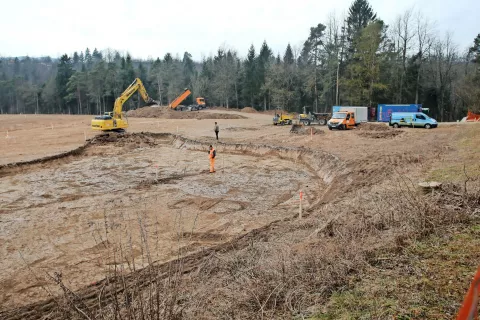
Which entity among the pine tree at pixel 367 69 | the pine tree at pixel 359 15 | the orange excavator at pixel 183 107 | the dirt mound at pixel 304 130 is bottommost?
the dirt mound at pixel 304 130

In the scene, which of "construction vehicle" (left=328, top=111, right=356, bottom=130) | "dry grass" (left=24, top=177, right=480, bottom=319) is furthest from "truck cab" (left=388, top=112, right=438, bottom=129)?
"dry grass" (left=24, top=177, right=480, bottom=319)

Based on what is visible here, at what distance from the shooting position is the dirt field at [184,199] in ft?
24.2

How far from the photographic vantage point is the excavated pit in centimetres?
810

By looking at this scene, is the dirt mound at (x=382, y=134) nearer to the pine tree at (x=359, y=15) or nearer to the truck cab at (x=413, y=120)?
the truck cab at (x=413, y=120)

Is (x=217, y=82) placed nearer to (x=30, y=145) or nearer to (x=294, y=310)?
(x=30, y=145)

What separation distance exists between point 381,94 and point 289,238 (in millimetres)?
45639

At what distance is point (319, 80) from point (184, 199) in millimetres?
52615

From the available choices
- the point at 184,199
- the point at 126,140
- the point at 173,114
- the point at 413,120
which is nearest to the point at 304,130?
the point at 413,120

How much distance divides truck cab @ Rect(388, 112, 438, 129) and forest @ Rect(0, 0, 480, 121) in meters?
15.4

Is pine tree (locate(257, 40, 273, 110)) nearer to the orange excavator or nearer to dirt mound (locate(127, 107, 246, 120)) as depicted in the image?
the orange excavator

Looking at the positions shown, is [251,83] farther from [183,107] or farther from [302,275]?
[302,275]

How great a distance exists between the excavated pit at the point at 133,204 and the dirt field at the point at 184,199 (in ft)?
0.16

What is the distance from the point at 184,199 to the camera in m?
13.8

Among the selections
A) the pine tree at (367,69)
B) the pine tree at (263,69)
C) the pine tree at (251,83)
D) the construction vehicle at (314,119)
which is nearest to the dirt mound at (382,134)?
the construction vehicle at (314,119)
